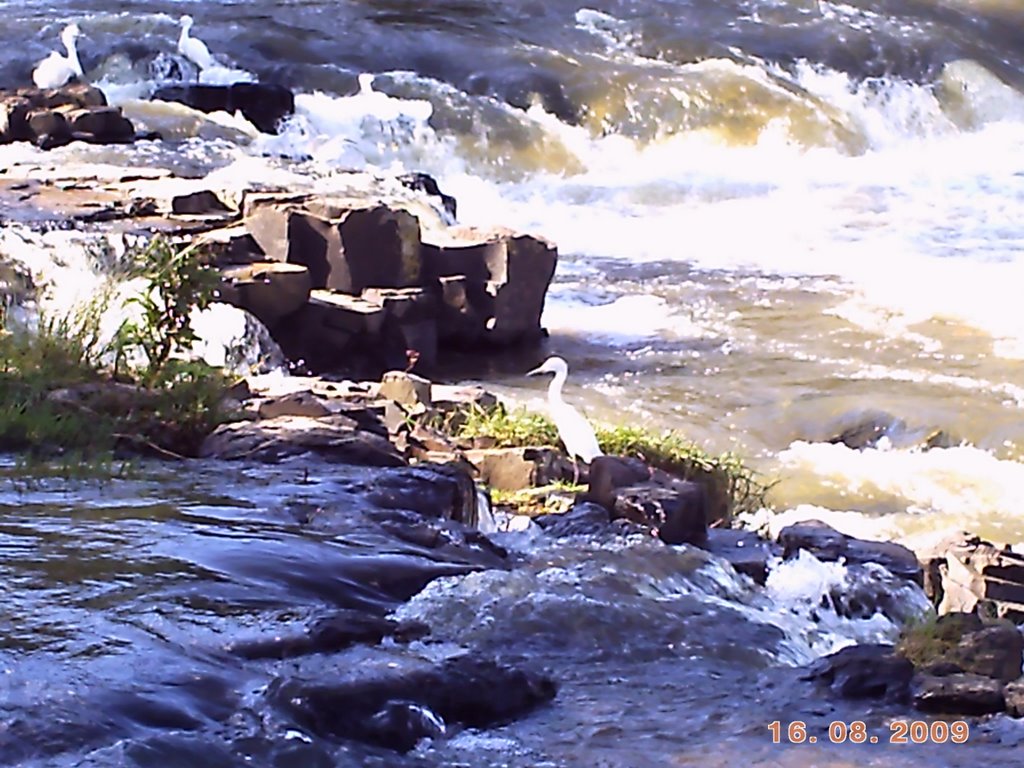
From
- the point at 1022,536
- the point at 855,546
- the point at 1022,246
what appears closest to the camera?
the point at 855,546

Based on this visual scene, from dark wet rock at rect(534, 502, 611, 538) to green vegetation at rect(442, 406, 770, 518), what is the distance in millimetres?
1286

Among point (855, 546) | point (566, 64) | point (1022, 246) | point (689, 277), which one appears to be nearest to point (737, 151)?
point (566, 64)

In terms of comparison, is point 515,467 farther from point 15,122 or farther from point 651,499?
point 15,122

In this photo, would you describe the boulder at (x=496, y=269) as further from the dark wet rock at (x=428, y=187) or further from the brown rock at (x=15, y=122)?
the brown rock at (x=15, y=122)

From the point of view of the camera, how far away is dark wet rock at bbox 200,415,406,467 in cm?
618

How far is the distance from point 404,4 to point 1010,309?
13.1 meters

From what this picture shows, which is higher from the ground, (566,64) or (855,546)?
(855,546)

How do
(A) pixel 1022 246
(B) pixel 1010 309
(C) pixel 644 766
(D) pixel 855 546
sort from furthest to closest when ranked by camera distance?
(A) pixel 1022 246 < (B) pixel 1010 309 < (D) pixel 855 546 < (C) pixel 644 766

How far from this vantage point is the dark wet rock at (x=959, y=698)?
13.3 ft

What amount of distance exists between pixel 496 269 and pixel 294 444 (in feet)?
18.0

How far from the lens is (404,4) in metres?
24.4

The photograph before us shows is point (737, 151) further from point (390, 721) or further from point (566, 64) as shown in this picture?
point (390, 721)

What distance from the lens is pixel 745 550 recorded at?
6.50 m

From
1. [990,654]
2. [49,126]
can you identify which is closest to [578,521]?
[990,654]
